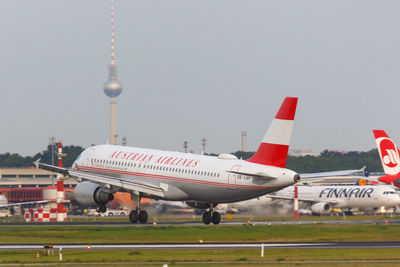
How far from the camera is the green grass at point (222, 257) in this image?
1640 inches

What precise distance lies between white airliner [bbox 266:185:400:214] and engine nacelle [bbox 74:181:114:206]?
131ft

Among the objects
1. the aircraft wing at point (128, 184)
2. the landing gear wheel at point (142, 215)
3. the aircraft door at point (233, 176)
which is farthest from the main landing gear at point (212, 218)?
the aircraft door at point (233, 176)

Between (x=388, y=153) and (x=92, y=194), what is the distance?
29.2m

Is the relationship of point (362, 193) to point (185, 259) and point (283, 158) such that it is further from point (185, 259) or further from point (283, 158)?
point (185, 259)

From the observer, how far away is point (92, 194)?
78.2m

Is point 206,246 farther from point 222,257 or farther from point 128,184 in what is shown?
point 128,184

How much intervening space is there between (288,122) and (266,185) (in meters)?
5.34

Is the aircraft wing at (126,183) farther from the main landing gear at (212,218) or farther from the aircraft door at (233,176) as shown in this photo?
the aircraft door at (233,176)

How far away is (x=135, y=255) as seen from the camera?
46.4m

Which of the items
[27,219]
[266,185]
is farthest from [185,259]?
[27,219]

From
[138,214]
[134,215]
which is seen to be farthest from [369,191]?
[134,215]

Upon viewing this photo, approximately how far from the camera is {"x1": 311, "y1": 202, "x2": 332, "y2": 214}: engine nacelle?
117 m

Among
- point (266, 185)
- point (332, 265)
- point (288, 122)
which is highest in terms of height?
point (288, 122)

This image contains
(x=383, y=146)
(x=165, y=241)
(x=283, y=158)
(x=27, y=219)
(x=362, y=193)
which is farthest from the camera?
(x=362, y=193)
